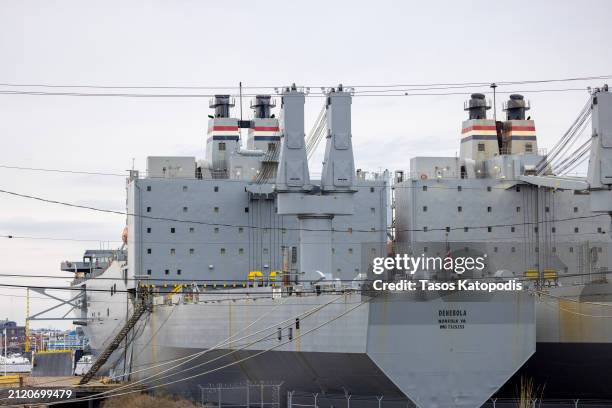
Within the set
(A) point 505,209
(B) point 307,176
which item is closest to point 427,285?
(B) point 307,176

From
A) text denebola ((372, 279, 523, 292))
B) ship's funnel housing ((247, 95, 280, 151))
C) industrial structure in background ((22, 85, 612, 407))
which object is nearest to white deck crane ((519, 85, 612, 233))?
industrial structure in background ((22, 85, 612, 407))

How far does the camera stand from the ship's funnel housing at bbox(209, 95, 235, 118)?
5197cm

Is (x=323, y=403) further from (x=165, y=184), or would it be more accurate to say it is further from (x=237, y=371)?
(x=165, y=184)

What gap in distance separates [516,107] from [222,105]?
1309cm

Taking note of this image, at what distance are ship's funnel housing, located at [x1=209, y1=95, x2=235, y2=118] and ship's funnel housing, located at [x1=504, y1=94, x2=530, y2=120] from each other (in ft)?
40.5

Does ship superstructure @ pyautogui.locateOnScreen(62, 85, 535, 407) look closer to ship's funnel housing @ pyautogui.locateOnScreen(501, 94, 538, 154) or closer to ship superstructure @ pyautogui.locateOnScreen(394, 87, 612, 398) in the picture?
ship superstructure @ pyautogui.locateOnScreen(394, 87, 612, 398)

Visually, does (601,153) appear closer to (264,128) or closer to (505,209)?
(505,209)

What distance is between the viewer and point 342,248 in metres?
47.1

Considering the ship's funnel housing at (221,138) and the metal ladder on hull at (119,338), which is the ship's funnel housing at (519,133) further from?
the metal ladder on hull at (119,338)

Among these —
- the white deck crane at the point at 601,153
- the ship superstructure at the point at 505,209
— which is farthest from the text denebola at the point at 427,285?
the ship superstructure at the point at 505,209

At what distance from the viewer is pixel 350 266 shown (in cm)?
4688

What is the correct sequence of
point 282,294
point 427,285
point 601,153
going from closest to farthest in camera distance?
point 427,285 < point 282,294 < point 601,153

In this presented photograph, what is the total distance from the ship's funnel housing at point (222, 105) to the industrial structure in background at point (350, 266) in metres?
0.06

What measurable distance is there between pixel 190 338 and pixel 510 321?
12624 mm
